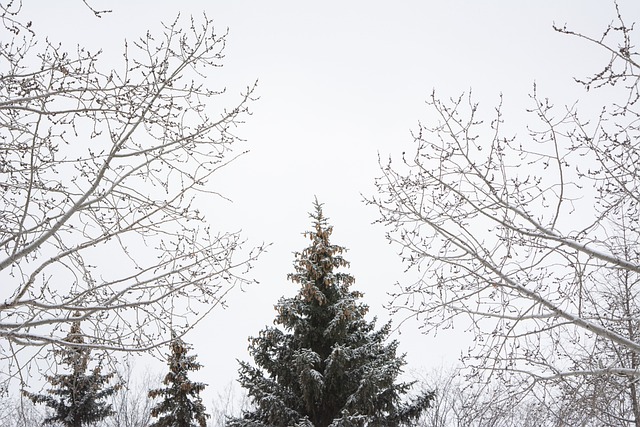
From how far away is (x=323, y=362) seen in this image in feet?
42.3

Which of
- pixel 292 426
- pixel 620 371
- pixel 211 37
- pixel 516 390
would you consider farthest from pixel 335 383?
pixel 211 37

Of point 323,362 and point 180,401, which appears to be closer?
point 323,362

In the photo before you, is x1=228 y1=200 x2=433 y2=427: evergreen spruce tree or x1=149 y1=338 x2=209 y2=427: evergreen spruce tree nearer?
x1=228 y1=200 x2=433 y2=427: evergreen spruce tree

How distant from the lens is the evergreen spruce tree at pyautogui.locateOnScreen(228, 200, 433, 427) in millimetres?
11945

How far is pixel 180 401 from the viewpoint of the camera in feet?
50.5

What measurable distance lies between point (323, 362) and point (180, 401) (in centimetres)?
495

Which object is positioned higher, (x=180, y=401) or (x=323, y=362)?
(x=323, y=362)

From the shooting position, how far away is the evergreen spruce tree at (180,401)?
1515 cm

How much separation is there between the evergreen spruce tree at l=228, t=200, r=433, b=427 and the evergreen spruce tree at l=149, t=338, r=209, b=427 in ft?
9.24

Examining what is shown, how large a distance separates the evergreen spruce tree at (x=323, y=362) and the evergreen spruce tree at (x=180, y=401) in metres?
2.82

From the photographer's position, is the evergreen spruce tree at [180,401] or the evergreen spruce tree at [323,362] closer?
the evergreen spruce tree at [323,362]

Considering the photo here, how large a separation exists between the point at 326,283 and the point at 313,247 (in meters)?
1.07

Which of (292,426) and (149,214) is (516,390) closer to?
(149,214)

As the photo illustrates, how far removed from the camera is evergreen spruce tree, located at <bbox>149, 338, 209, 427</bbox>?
15.1 m
